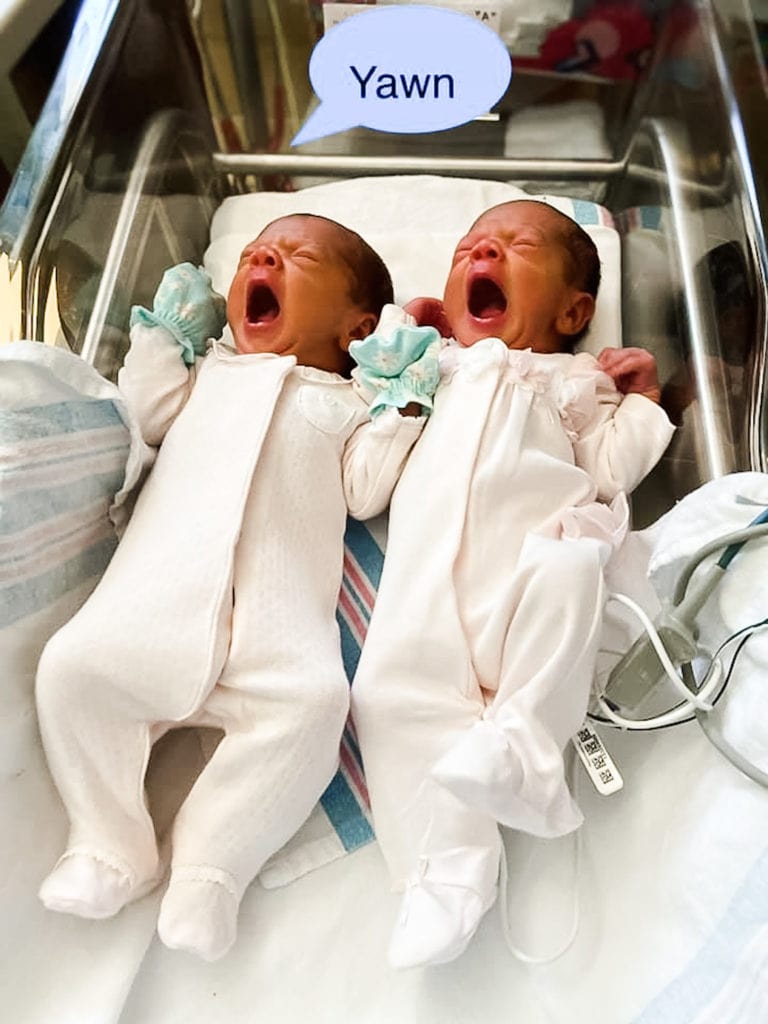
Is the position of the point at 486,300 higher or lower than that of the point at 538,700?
higher

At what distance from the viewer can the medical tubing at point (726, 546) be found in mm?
804

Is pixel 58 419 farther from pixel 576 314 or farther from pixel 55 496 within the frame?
pixel 576 314

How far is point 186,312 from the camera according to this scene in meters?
1.15

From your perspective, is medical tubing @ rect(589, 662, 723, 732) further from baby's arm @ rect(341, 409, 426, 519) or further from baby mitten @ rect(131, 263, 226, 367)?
baby mitten @ rect(131, 263, 226, 367)

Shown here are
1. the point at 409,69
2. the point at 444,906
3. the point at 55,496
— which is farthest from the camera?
the point at 409,69

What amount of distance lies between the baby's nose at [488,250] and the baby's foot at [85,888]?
0.77 metres

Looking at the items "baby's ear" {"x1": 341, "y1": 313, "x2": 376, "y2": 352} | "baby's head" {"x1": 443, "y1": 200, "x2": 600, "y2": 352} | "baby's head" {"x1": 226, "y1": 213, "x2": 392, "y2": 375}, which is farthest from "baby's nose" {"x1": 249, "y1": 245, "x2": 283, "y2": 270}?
"baby's head" {"x1": 443, "y1": 200, "x2": 600, "y2": 352}

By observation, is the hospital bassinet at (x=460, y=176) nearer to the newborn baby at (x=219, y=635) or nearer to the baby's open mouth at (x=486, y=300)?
the newborn baby at (x=219, y=635)

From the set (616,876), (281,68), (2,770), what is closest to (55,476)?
(2,770)

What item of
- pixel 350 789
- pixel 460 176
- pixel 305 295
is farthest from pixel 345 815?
pixel 460 176

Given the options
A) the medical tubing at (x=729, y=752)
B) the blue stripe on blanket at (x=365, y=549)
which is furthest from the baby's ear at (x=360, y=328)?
the medical tubing at (x=729, y=752)

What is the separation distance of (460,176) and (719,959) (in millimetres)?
1168

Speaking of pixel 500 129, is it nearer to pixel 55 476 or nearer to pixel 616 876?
pixel 55 476

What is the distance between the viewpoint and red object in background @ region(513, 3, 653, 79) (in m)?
1.40
